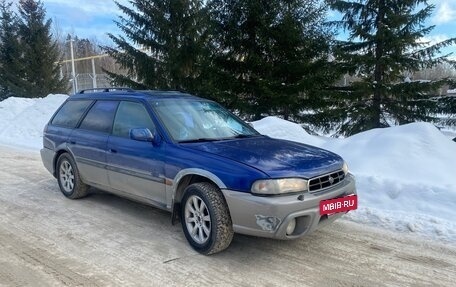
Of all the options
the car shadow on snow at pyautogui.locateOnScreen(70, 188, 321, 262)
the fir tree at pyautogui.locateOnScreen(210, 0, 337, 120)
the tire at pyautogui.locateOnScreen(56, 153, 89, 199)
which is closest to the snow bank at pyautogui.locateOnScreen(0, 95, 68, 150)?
the tire at pyautogui.locateOnScreen(56, 153, 89, 199)

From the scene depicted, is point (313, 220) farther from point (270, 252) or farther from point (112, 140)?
point (112, 140)

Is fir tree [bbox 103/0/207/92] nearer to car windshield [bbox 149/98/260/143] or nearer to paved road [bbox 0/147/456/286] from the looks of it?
car windshield [bbox 149/98/260/143]

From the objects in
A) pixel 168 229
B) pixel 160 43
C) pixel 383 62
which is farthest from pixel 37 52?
pixel 168 229

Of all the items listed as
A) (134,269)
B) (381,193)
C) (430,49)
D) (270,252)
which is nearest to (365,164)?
(381,193)

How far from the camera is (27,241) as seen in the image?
452 centimetres

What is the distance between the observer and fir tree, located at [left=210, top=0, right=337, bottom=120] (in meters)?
11.5

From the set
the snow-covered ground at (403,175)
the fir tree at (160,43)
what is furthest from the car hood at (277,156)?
the fir tree at (160,43)

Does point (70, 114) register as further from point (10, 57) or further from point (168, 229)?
point (10, 57)

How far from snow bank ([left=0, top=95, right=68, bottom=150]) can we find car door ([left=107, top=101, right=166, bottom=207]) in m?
7.26

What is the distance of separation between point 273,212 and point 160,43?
11910 millimetres

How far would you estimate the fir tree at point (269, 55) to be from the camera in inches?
453

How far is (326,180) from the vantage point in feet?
13.4

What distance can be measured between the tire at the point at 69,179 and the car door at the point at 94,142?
0.14 m

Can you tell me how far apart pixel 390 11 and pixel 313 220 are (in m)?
9.01
